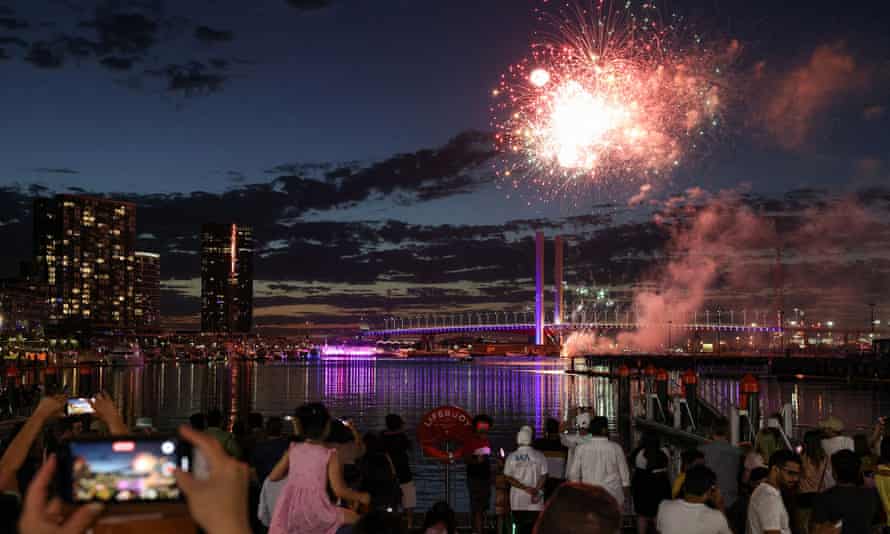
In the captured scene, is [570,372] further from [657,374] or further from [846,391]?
[657,374]

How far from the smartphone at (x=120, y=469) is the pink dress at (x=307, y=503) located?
377cm

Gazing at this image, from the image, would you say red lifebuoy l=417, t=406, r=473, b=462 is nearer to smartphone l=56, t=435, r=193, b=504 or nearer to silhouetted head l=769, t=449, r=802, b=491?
silhouetted head l=769, t=449, r=802, b=491

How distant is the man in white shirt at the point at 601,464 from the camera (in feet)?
32.5

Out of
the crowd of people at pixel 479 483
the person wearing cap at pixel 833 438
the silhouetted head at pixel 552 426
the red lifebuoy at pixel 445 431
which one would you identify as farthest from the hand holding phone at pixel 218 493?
the silhouetted head at pixel 552 426

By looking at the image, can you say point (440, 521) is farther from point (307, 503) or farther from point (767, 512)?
point (767, 512)

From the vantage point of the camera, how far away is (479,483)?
11773 millimetres

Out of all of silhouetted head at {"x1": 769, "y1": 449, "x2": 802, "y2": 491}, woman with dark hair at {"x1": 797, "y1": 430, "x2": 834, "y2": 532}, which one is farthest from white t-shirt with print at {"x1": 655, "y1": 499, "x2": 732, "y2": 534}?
woman with dark hair at {"x1": 797, "y1": 430, "x2": 834, "y2": 532}

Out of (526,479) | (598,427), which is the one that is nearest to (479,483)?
(526,479)

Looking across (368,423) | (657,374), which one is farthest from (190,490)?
(368,423)

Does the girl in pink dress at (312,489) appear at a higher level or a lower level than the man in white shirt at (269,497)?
higher

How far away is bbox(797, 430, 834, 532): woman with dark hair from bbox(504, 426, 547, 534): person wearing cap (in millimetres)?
2617

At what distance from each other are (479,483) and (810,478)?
4.07m

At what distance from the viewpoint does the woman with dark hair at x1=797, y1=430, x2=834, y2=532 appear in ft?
29.6

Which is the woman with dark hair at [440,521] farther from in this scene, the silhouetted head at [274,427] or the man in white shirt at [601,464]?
the silhouetted head at [274,427]
